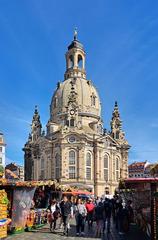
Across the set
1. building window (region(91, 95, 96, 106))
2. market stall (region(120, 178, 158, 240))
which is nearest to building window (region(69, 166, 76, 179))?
building window (region(91, 95, 96, 106))

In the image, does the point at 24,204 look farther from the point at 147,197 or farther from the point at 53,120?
the point at 53,120

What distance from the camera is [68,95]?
268 feet

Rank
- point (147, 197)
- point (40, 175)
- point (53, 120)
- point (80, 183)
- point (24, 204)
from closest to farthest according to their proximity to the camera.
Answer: point (147, 197), point (24, 204), point (80, 183), point (40, 175), point (53, 120)

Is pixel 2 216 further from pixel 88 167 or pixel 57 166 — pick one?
pixel 88 167

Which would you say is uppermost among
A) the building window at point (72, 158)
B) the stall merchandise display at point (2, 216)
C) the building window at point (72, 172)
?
the building window at point (72, 158)

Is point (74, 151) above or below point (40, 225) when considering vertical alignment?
above

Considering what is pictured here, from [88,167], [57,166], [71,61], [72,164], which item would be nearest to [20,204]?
[72,164]

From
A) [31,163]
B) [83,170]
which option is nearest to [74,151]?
[83,170]

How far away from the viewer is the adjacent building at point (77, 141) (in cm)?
7188

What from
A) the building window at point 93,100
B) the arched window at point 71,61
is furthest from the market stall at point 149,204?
the arched window at point 71,61

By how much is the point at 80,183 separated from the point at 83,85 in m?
23.8

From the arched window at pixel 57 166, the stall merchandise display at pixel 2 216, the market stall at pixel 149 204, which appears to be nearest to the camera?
the market stall at pixel 149 204

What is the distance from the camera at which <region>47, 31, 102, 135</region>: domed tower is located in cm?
7600

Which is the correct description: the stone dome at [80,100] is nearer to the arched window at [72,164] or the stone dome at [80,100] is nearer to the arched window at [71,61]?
the arched window at [71,61]
